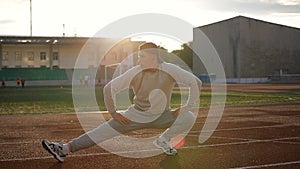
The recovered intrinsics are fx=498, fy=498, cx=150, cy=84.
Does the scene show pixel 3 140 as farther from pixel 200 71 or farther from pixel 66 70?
pixel 200 71

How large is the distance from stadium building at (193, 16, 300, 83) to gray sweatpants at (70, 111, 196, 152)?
221ft

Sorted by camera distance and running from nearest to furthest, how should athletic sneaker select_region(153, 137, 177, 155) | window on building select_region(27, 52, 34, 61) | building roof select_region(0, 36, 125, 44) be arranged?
athletic sneaker select_region(153, 137, 177, 155) < building roof select_region(0, 36, 125, 44) < window on building select_region(27, 52, 34, 61)

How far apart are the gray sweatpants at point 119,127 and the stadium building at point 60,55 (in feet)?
210

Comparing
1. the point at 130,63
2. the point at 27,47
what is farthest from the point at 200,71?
the point at 27,47

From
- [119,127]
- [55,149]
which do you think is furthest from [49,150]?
[119,127]

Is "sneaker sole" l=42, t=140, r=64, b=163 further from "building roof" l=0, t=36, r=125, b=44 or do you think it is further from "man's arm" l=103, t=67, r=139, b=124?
"building roof" l=0, t=36, r=125, b=44

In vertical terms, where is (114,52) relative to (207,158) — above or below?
above

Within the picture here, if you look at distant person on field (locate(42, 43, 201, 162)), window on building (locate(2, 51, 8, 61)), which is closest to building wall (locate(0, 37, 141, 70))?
window on building (locate(2, 51, 8, 61))

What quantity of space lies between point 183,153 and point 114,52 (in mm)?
70102

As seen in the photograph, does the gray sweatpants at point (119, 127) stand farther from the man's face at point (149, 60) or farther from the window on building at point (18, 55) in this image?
the window on building at point (18, 55)

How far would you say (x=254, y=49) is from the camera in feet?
247

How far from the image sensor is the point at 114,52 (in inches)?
3068

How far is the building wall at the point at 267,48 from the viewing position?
245 ft

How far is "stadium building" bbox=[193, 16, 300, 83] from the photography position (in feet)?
244
